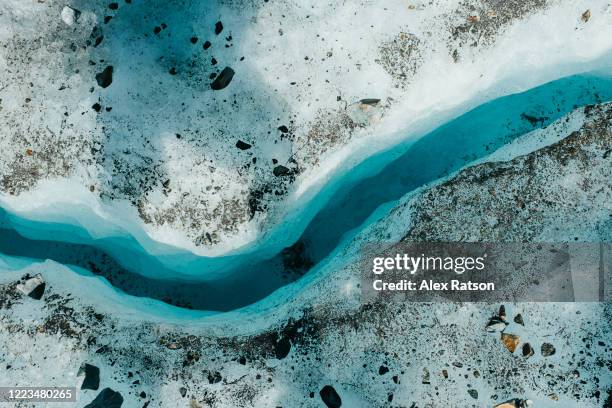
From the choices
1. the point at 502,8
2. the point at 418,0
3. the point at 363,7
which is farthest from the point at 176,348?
the point at 502,8

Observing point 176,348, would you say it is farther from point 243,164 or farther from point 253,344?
point 243,164

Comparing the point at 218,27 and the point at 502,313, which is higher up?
the point at 218,27

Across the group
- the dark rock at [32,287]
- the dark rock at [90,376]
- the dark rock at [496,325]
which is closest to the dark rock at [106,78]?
the dark rock at [32,287]

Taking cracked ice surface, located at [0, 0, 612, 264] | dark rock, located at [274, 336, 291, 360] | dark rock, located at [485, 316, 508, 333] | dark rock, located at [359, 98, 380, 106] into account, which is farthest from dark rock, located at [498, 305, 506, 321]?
dark rock, located at [359, 98, 380, 106]

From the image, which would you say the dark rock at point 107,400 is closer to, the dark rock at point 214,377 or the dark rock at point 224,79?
the dark rock at point 214,377

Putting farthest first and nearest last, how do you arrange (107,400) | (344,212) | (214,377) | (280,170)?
(344,212) < (280,170) < (214,377) < (107,400)

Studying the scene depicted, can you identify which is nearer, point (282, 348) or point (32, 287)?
point (282, 348)

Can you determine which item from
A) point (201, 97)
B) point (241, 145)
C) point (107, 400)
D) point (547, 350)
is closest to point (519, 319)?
point (547, 350)

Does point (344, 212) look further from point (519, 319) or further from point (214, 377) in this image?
point (214, 377)
